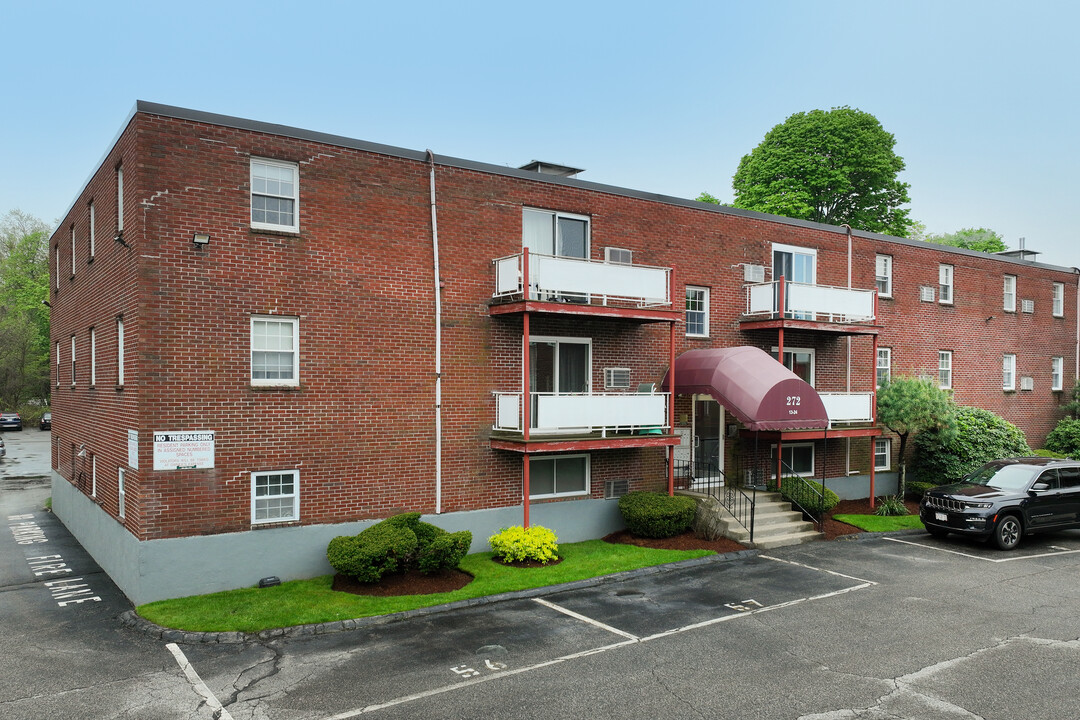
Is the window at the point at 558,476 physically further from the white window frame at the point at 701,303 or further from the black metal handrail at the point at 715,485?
the white window frame at the point at 701,303

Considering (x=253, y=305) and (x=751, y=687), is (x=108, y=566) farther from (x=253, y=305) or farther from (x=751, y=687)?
(x=751, y=687)

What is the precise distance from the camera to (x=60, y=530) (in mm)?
20797

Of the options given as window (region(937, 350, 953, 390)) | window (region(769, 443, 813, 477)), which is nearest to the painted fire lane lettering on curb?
window (region(769, 443, 813, 477))

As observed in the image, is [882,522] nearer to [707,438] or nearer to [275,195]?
[707,438]

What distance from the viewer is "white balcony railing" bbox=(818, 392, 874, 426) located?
66.5ft

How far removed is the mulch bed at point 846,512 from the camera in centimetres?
1888

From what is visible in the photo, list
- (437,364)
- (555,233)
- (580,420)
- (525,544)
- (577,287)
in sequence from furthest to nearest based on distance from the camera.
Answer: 1. (555,233)
2. (577,287)
3. (580,420)
4. (437,364)
5. (525,544)

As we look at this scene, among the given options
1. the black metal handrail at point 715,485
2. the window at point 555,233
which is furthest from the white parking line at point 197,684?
the black metal handrail at point 715,485

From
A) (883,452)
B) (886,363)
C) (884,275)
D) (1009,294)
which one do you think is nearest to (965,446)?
(883,452)

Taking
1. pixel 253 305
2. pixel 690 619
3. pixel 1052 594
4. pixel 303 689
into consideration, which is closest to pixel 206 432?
pixel 253 305

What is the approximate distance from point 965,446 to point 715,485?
27.8 ft

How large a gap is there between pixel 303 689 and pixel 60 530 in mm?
15233

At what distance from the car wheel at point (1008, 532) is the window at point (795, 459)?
567 cm

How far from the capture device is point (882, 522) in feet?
65.7
